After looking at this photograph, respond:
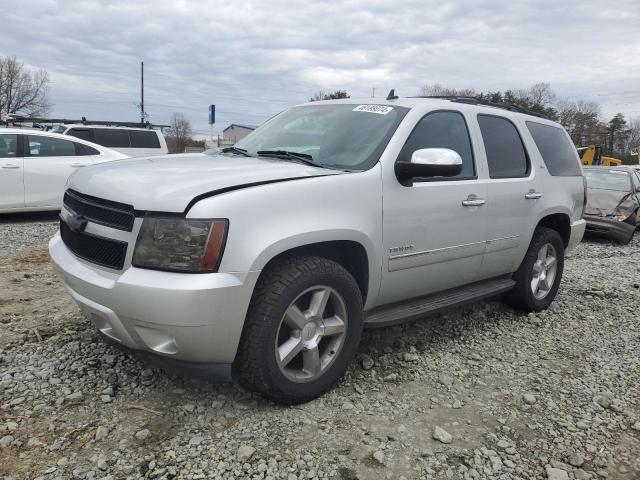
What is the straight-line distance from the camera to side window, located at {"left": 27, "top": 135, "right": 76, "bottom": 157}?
8430mm

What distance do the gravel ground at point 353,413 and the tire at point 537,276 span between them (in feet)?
1.71

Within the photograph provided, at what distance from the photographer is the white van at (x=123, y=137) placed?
14.6 m

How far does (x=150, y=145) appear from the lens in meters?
15.6

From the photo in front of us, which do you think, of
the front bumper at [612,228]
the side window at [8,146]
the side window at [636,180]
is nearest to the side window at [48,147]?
the side window at [8,146]

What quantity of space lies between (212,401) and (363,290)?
1106 millimetres

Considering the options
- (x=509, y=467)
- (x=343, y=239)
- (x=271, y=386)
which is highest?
(x=343, y=239)

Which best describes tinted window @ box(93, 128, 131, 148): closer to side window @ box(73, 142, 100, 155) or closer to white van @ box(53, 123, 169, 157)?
white van @ box(53, 123, 169, 157)

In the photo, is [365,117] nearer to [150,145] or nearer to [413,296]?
[413,296]

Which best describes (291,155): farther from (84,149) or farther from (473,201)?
(84,149)

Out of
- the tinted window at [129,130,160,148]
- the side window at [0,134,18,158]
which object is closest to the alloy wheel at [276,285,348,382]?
the side window at [0,134,18,158]

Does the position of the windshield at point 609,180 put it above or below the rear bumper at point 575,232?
above

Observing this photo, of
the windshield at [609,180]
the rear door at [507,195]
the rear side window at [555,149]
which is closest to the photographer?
the rear door at [507,195]

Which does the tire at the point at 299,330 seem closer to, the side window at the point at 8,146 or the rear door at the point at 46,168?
the rear door at the point at 46,168

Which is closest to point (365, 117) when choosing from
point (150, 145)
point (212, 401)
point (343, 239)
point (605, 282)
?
point (343, 239)
